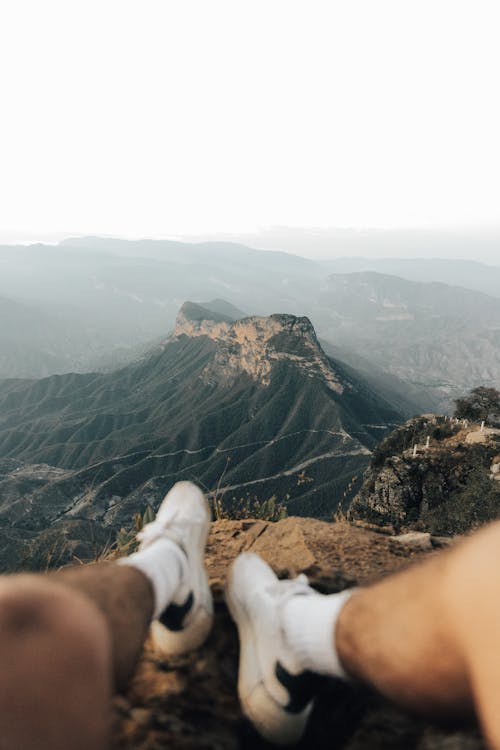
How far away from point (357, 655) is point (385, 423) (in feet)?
395

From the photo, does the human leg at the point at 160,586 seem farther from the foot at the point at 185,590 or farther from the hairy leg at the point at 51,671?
Result: the hairy leg at the point at 51,671

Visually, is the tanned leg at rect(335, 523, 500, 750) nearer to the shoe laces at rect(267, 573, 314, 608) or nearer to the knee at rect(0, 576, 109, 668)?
the shoe laces at rect(267, 573, 314, 608)

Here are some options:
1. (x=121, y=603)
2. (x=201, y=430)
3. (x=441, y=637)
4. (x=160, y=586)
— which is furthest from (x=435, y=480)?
(x=201, y=430)

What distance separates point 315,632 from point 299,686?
0.87 feet

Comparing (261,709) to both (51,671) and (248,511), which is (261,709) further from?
(248,511)

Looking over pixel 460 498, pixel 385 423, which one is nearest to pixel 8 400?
pixel 385 423

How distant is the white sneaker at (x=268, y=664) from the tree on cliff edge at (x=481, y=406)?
103 feet

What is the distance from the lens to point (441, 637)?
1384 millimetres

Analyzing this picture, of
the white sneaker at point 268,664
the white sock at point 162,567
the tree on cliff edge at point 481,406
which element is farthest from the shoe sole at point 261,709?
the tree on cliff edge at point 481,406

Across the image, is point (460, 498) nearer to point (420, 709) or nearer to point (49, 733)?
point (420, 709)

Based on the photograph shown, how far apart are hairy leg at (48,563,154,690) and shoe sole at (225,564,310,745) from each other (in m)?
0.67

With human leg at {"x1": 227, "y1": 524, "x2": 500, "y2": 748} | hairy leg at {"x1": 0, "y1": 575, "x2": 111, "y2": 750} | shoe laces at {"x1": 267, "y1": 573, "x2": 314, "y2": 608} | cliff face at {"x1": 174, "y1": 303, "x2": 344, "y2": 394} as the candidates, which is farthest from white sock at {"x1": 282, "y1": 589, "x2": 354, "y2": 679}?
cliff face at {"x1": 174, "y1": 303, "x2": 344, "y2": 394}

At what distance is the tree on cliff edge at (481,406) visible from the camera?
29062mm

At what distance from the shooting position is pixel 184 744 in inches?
70.1
